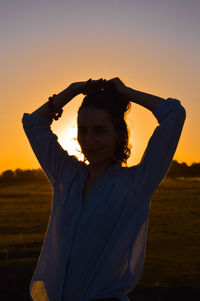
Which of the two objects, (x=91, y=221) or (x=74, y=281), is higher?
(x=91, y=221)

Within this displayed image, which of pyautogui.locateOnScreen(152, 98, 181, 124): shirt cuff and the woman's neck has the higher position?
pyautogui.locateOnScreen(152, 98, 181, 124): shirt cuff

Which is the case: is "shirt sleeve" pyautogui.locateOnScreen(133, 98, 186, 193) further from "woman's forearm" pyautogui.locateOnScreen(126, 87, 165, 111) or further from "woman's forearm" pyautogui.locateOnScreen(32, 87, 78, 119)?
"woman's forearm" pyautogui.locateOnScreen(32, 87, 78, 119)

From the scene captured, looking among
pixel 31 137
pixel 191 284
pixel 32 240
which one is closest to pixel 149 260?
pixel 191 284

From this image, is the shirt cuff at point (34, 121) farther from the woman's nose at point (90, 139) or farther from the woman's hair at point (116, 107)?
the woman's nose at point (90, 139)

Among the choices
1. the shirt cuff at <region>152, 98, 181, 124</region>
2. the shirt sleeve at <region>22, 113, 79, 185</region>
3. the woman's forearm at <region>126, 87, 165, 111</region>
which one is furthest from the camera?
the shirt sleeve at <region>22, 113, 79, 185</region>

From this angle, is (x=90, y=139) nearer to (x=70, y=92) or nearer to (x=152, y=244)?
(x=70, y=92)

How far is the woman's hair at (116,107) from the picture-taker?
2.46 metres

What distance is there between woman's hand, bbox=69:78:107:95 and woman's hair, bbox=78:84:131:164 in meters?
0.03

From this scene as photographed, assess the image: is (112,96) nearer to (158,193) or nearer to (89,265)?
(89,265)

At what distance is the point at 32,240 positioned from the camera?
22.1 meters

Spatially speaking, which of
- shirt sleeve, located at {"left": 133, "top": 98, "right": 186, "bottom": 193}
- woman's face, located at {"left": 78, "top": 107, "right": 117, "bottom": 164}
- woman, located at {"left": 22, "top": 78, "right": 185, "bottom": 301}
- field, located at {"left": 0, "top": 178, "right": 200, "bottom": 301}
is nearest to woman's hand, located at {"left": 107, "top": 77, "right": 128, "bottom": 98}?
woman, located at {"left": 22, "top": 78, "right": 185, "bottom": 301}

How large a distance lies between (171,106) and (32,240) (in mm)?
20669

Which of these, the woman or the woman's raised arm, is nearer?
the woman

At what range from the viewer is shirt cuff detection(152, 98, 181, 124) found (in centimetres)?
238
